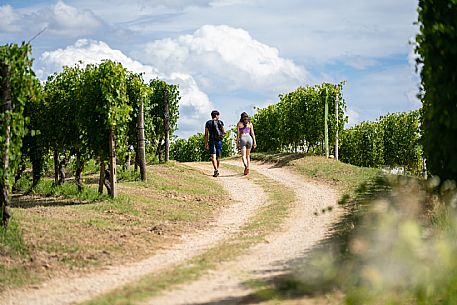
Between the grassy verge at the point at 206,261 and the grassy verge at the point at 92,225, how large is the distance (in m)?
1.47

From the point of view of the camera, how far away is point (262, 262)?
992cm

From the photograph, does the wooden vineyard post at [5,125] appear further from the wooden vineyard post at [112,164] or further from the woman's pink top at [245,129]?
the woman's pink top at [245,129]

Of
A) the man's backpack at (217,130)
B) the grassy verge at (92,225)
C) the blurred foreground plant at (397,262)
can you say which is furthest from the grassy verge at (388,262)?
the man's backpack at (217,130)

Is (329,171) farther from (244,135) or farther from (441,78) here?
(441,78)

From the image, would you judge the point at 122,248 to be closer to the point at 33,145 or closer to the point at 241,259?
the point at 241,259

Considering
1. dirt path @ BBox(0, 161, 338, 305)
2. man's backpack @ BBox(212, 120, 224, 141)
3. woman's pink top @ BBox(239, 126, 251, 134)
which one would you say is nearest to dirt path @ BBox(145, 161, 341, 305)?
dirt path @ BBox(0, 161, 338, 305)

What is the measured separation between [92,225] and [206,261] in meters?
3.84

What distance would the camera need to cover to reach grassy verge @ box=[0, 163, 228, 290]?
10859 millimetres

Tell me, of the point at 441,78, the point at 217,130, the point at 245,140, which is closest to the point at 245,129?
the point at 245,140

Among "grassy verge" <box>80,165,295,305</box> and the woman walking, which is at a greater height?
the woman walking

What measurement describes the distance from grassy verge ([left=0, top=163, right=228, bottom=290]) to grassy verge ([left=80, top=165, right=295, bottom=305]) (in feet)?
4.81

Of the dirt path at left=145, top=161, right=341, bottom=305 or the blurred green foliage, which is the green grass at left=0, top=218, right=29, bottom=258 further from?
the blurred green foliage

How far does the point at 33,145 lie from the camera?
1834 centimetres

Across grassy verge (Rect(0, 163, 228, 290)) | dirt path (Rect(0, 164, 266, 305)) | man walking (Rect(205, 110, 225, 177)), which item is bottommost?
dirt path (Rect(0, 164, 266, 305))
